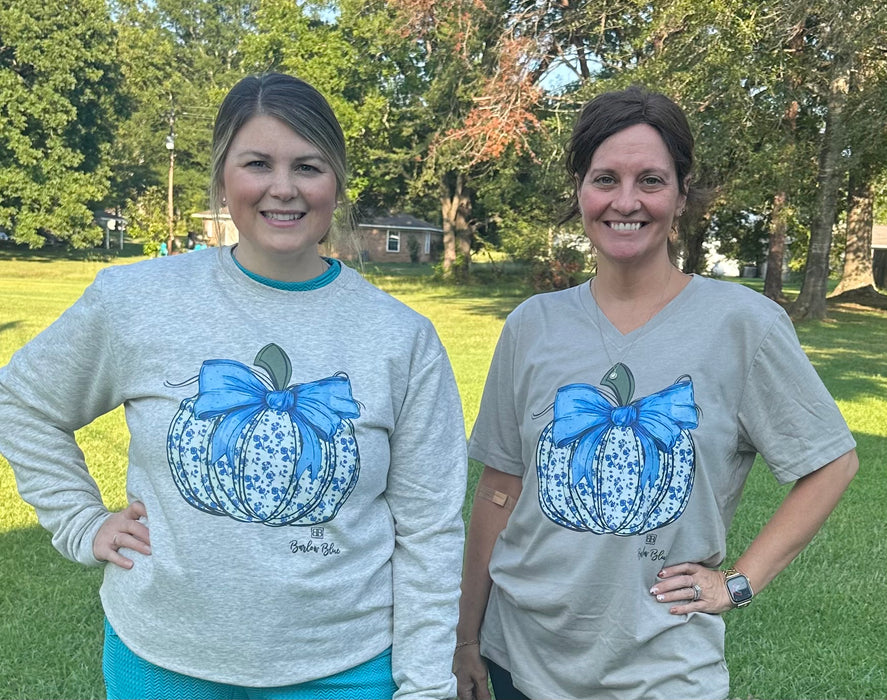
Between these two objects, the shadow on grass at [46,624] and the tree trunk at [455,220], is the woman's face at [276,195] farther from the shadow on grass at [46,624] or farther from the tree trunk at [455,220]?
the tree trunk at [455,220]

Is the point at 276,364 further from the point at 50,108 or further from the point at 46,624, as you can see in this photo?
the point at 50,108

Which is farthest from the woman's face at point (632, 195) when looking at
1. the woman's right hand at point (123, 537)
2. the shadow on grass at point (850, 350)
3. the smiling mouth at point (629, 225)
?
the shadow on grass at point (850, 350)

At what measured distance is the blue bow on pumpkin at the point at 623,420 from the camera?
1896 millimetres

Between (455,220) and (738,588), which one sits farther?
Answer: (455,220)

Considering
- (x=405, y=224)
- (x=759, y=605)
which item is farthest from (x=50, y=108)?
(x=759, y=605)

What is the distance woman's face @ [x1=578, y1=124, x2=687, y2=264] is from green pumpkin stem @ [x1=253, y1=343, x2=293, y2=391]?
0.78m

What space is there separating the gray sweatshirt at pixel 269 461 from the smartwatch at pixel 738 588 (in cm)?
61

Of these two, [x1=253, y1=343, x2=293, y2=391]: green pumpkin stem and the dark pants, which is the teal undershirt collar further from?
the dark pants

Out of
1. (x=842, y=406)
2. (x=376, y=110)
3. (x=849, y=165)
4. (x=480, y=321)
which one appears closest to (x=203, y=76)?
(x=376, y=110)

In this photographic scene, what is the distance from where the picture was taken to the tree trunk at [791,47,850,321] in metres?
16.9

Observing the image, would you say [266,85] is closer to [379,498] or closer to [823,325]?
[379,498]

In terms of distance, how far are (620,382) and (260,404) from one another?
29.9 inches

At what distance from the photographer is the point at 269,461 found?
1.73 metres

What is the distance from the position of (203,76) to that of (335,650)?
7053 centimetres
